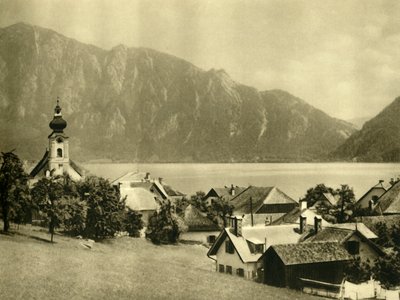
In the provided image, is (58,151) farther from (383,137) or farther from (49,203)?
(383,137)

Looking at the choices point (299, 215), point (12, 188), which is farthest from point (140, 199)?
point (12, 188)

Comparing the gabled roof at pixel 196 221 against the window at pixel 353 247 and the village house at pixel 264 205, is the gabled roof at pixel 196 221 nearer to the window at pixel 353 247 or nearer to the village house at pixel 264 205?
the village house at pixel 264 205

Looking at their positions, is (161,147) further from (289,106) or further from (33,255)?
(33,255)

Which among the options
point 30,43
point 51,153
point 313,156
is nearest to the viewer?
point 30,43

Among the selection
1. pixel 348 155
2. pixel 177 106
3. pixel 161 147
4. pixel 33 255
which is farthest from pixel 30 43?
pixel 177 106

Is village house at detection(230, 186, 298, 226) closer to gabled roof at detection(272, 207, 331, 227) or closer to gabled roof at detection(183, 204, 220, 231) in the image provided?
gabled roof at detection(183, 204, 220, 231)

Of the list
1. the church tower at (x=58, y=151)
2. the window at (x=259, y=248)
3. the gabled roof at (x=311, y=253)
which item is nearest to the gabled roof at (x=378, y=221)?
the gabled roof at (x=311, y=253)
